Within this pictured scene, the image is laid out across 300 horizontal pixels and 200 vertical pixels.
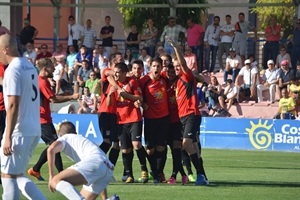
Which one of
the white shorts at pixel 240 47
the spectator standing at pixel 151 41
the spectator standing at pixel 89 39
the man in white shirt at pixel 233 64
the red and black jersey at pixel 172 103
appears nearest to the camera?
the red and black jersey at pixel 172 103

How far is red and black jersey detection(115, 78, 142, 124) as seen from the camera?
1540 cm

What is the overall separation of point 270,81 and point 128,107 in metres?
15.0

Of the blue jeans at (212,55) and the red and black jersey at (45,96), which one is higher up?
the blue jeans at (212,55)

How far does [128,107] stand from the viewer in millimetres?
15617

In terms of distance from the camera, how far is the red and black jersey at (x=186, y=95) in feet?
50.2

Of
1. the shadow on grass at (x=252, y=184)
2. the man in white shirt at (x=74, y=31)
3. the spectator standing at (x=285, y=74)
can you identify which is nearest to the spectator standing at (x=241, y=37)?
the spectator standing at (x=285, y=74)

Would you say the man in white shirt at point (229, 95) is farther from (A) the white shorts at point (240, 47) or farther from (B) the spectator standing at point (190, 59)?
(A) the white shorts at point (240, 47)

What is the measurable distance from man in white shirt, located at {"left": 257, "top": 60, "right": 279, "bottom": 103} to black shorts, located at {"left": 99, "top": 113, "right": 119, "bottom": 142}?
14.5 m

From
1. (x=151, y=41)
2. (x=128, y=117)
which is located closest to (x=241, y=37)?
(x=151, y=41)

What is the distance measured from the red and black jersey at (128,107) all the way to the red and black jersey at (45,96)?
1184 mm

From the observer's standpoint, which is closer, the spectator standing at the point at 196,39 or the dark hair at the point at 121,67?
the dark hair at the point at 121,67

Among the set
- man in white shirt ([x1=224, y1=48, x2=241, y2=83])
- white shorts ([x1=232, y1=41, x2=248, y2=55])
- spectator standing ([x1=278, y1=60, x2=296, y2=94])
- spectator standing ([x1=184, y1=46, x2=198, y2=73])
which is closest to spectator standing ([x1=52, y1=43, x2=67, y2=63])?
spectator standing ([x1=184, y1=46, x2=198, y2=73])

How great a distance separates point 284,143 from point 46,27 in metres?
26.4

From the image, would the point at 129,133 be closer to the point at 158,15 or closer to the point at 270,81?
the point at 270,81
